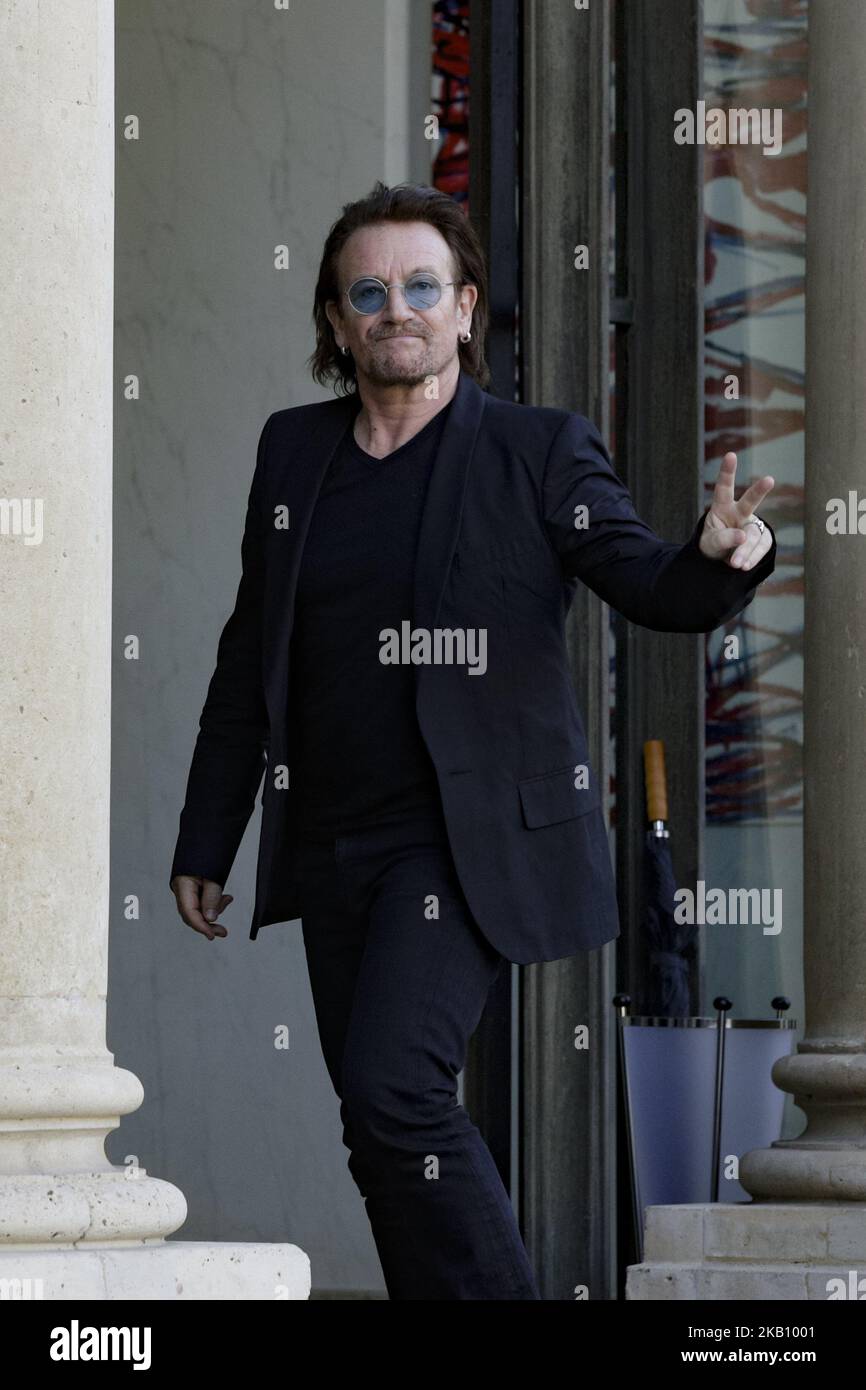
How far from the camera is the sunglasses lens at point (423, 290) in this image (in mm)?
5051

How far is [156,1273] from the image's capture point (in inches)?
163

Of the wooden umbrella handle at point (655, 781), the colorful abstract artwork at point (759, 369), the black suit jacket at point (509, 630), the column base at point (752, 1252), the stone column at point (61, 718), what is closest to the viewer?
the stone column at point (61, 718)

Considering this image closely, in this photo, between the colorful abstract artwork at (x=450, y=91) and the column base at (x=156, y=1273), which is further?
the colorful abstract artwork at (x=450, y=91)

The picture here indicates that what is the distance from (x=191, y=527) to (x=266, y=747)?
324cm

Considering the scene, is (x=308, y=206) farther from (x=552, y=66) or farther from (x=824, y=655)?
(x=824, y=655)

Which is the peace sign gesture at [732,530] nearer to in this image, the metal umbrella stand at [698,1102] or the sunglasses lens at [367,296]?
the sunglasses lens at [367,296]

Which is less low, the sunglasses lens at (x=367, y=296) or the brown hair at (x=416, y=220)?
the brown hair at (x=416, y=220)

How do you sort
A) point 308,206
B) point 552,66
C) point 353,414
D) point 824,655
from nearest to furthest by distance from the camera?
point 353,414
point 824,655
point 552,66
point 308,206

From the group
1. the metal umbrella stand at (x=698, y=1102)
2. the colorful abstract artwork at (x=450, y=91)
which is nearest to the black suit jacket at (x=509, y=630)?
the metal umbrella stand at (x=698, y=1102)

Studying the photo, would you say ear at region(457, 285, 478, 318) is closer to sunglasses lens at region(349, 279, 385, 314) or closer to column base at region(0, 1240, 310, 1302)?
sunglasses lens at region(349, 279, 385, 314)

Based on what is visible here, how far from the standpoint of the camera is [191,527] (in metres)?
8.49

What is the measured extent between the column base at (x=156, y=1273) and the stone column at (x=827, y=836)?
1.65 meters

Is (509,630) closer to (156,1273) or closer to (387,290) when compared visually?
(387,290)
